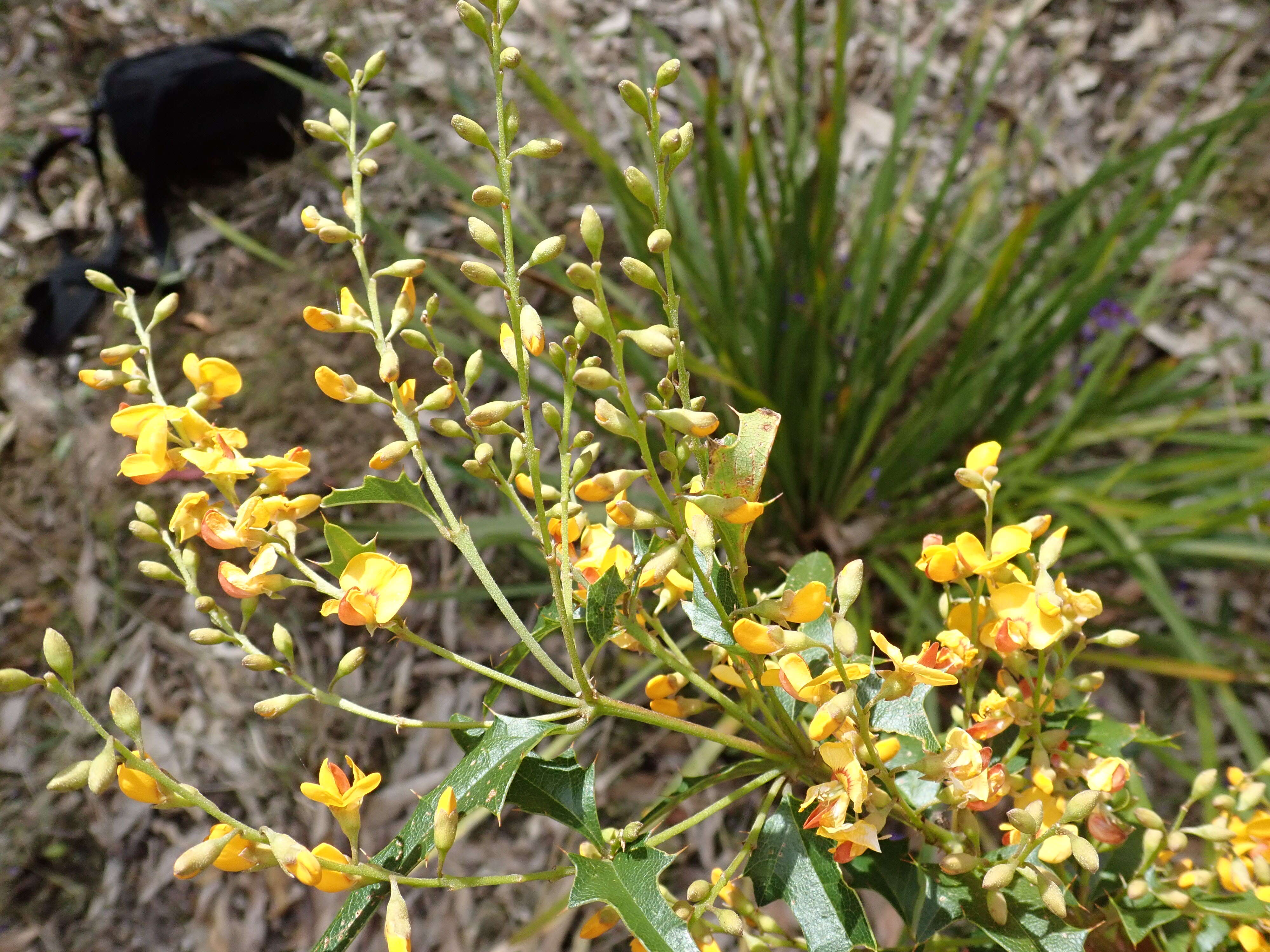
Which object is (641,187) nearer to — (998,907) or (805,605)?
(805,605)

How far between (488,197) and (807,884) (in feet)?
Answer: 1.20

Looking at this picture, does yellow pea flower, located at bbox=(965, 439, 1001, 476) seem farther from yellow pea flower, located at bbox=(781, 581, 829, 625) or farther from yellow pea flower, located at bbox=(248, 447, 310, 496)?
yellow pea flower, located at bbox=(248, 447, 310, 496)

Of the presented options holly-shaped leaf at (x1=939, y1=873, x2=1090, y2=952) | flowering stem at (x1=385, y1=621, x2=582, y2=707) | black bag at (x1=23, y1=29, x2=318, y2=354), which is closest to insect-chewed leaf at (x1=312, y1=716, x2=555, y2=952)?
flowering stem at (x1=385, y1=621, x2=582, y2=707)

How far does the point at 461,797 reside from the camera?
14.7 inches

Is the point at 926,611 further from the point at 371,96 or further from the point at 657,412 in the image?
the point at 371,96

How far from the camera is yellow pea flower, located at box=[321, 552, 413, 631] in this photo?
40 centimetres

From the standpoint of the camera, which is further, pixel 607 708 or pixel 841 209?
pixel 841 209

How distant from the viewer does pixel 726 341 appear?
1.23m

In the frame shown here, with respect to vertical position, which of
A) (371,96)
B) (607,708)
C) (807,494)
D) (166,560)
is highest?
(607,708)

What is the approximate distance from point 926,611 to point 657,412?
916 millimetres

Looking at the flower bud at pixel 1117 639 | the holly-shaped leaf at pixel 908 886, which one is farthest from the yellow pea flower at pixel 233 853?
the flower bud at pixel 1117 639

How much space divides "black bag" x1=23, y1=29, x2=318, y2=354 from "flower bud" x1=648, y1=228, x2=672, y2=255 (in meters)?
1.57

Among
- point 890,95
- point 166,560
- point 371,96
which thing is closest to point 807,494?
point 890,95

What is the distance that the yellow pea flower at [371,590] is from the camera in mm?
395
